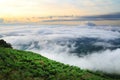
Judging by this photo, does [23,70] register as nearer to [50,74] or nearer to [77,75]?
[50,74]

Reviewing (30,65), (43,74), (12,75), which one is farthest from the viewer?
(30,65)

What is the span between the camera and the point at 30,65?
29.9 m

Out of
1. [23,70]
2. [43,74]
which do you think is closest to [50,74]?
[43,74]

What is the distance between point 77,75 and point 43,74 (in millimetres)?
4054

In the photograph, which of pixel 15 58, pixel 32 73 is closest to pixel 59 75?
pixel 32 73

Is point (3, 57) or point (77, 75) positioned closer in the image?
point (77, 75)

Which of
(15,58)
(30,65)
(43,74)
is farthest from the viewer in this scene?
(15,58)

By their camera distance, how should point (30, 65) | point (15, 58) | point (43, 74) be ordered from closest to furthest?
point (43, 74), point (30, 65), point (15, 58)

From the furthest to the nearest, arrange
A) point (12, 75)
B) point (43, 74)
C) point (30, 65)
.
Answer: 1. point (30, 65)
2. point (43, 74)
3. point (12, 75)

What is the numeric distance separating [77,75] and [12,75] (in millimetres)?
7614

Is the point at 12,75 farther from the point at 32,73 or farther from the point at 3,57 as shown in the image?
the point at 3,57

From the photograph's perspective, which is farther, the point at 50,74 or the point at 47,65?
the point at 47,65

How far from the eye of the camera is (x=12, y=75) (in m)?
25.4

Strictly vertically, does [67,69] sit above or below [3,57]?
below
